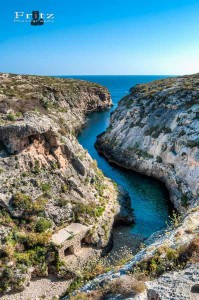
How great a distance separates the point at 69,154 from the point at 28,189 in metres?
8.19

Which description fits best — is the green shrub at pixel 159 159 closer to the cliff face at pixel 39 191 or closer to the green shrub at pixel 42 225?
the cliff face at pixel 39 191

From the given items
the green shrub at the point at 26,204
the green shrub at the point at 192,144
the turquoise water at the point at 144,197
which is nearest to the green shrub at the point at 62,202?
the green shrub at the point at 26,204

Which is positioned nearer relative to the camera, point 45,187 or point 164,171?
point 45,187

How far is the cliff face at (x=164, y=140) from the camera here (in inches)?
1944

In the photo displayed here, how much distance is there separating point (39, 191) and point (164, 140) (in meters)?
31.2

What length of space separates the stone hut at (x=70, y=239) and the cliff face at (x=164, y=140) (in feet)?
52.7

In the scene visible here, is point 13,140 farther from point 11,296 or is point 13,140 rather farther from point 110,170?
point 110,170

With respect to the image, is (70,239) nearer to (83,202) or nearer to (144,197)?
(83,202)

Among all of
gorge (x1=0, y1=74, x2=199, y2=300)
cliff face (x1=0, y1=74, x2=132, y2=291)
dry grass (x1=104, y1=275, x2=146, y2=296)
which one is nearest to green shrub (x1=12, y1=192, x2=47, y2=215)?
cliff face (x1=0, y1=74, x2=132, y2=291)

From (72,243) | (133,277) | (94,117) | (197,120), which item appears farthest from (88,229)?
(94,117)

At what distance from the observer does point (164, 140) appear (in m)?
60.2

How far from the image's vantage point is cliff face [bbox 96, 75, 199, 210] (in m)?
49.4

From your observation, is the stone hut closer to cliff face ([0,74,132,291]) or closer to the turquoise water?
cliff face ([0,74,132,291])

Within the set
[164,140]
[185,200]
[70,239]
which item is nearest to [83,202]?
[70,239]
